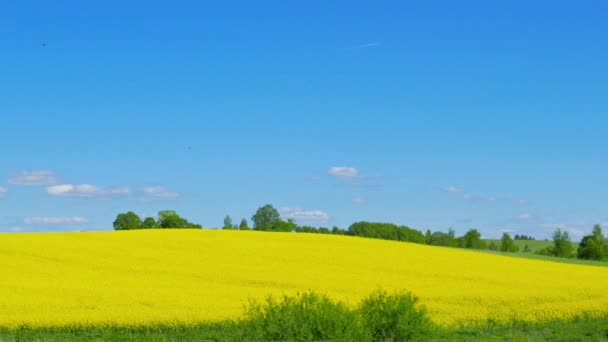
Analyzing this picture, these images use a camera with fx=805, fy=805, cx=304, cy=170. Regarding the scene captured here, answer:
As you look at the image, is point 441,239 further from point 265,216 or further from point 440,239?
point 265,216

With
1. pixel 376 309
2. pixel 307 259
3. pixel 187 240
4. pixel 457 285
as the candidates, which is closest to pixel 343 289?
pixel 457 285

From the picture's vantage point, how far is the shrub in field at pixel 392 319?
20125 mm

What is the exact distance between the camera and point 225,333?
2456 cm

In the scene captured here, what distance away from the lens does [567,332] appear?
25391 millimetres

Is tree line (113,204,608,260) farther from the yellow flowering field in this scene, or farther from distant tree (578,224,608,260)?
the yellow flowering field

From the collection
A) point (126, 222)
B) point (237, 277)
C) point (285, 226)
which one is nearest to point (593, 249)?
point (285, 226)

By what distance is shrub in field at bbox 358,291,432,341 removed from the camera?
20.1 m

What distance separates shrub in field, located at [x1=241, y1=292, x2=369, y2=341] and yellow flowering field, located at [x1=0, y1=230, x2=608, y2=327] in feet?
25.8

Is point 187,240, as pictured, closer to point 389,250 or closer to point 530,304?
point 389,250

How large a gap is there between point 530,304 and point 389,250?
60.2ft

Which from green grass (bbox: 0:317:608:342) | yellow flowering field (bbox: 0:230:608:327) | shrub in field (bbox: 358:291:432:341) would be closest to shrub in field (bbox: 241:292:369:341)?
shrub in field (bbox: 358:291:432:341)

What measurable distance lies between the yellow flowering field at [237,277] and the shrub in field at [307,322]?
7868 mm

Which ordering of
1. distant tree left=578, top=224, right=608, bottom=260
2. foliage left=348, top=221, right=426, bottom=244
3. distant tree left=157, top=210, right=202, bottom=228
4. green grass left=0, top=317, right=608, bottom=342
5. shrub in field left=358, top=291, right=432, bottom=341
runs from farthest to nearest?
foliage left=348, top=221, right=426, bottom=244 < distant tree left=578, top=224, right=608, bottom=260 < distant tree left=157, top=210, right=202, bottom=228 < green grass left=0, top=317, right=608, bottom=342 < shrub in field left=358, top=291, right=432, bottom=341

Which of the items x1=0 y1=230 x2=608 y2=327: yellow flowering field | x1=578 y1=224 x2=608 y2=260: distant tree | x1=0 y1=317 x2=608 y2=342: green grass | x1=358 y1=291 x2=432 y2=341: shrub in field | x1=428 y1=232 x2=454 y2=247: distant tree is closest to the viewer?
x1=358 y1=291 x2=432 y2=341: shrub in field
